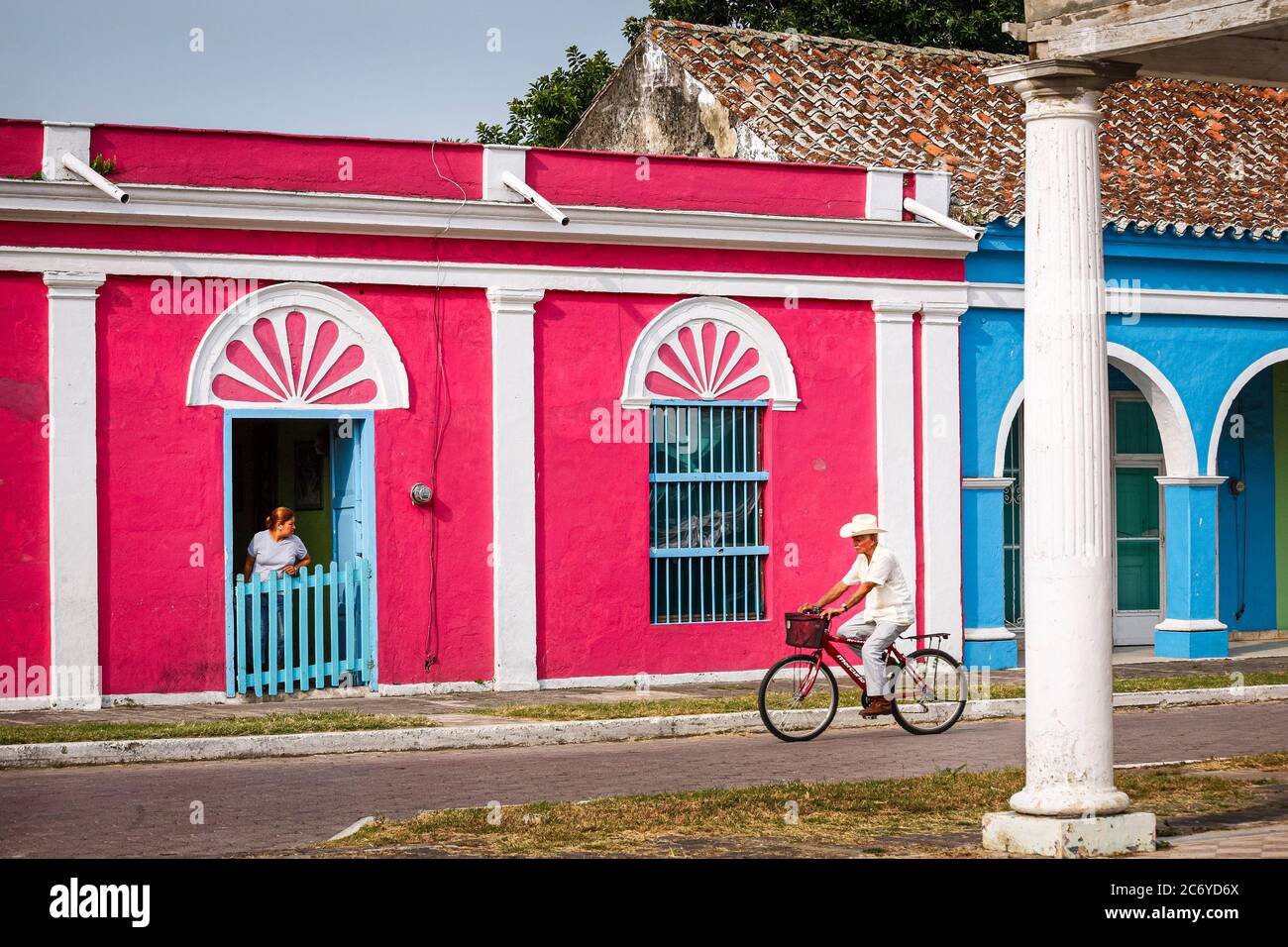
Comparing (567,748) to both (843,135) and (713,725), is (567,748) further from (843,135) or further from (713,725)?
(843,135)

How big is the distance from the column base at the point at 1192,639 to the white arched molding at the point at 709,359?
4.77 metres

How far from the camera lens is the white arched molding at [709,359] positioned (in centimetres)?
1586

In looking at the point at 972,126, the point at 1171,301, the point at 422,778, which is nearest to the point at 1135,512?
the point at 1171,301

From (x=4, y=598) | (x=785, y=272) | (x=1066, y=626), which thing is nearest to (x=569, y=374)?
(x=785, y=272)

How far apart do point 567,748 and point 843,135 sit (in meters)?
9.01

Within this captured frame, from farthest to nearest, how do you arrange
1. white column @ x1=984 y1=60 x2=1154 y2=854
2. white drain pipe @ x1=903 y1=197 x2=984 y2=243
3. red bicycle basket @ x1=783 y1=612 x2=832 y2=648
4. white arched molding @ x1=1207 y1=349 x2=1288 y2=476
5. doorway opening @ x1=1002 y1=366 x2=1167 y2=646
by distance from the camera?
1. doorway opening @ x1=1002 y1=366 x2=1167 y2=646
2. white arched molding @ x1=1207 y1=349 x2=1288 y2=476
3. white drain pipe @ x1=903 y1=197 x2=984 y2=243
4. red bicycle basket @ x1=783 y1=612 x2=832 y2=648
5. white column @ x1=984 y1=60 x2=1154 y2=854

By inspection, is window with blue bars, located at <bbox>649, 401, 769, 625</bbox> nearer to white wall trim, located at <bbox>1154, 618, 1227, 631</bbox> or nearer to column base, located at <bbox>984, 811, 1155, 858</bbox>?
white wall trim, located at <bbox>1154, 618, 1227, 631</bbox>

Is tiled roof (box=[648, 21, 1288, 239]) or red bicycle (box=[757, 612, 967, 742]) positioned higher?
→ tiled roof (box=[648, 21, 1288, 239])

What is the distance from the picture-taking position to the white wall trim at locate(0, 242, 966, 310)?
14.0 metres

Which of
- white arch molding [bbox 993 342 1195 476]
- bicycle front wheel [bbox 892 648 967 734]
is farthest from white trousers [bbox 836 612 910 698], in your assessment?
white arch molding [bbox 993 342 1195 476]

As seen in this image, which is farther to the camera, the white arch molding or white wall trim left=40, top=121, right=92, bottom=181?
the white arch molding

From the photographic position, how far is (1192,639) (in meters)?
17.9

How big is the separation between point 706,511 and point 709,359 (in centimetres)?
136

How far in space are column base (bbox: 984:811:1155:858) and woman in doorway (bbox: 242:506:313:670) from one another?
8.37 m
